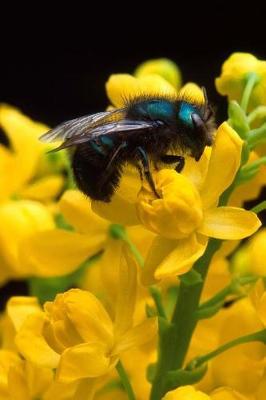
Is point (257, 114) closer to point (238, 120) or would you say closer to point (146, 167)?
point (238, 120)

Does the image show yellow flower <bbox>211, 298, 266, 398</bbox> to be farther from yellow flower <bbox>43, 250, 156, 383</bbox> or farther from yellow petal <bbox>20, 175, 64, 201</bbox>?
yellow petal <bbox>20, 175, 64, 201</bbox>

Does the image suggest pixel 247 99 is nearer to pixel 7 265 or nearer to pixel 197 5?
pixel 7 265

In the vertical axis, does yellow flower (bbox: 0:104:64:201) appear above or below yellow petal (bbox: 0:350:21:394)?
below

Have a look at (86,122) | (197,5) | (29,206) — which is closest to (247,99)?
A: (86,122)

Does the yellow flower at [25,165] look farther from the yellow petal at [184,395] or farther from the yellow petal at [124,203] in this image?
the yellow petal at [184,395]

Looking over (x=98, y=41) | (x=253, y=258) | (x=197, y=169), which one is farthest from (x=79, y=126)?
(x=98, y=41)

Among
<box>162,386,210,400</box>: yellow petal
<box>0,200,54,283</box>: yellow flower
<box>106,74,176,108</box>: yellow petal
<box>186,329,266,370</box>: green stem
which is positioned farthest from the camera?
<box>0,200,54,283</box>: yellow flower

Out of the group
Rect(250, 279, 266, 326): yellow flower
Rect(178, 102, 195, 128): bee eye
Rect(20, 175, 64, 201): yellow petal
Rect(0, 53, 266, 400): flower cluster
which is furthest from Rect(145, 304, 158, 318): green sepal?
Rect(20, 175, 64, 201): yellow petal
